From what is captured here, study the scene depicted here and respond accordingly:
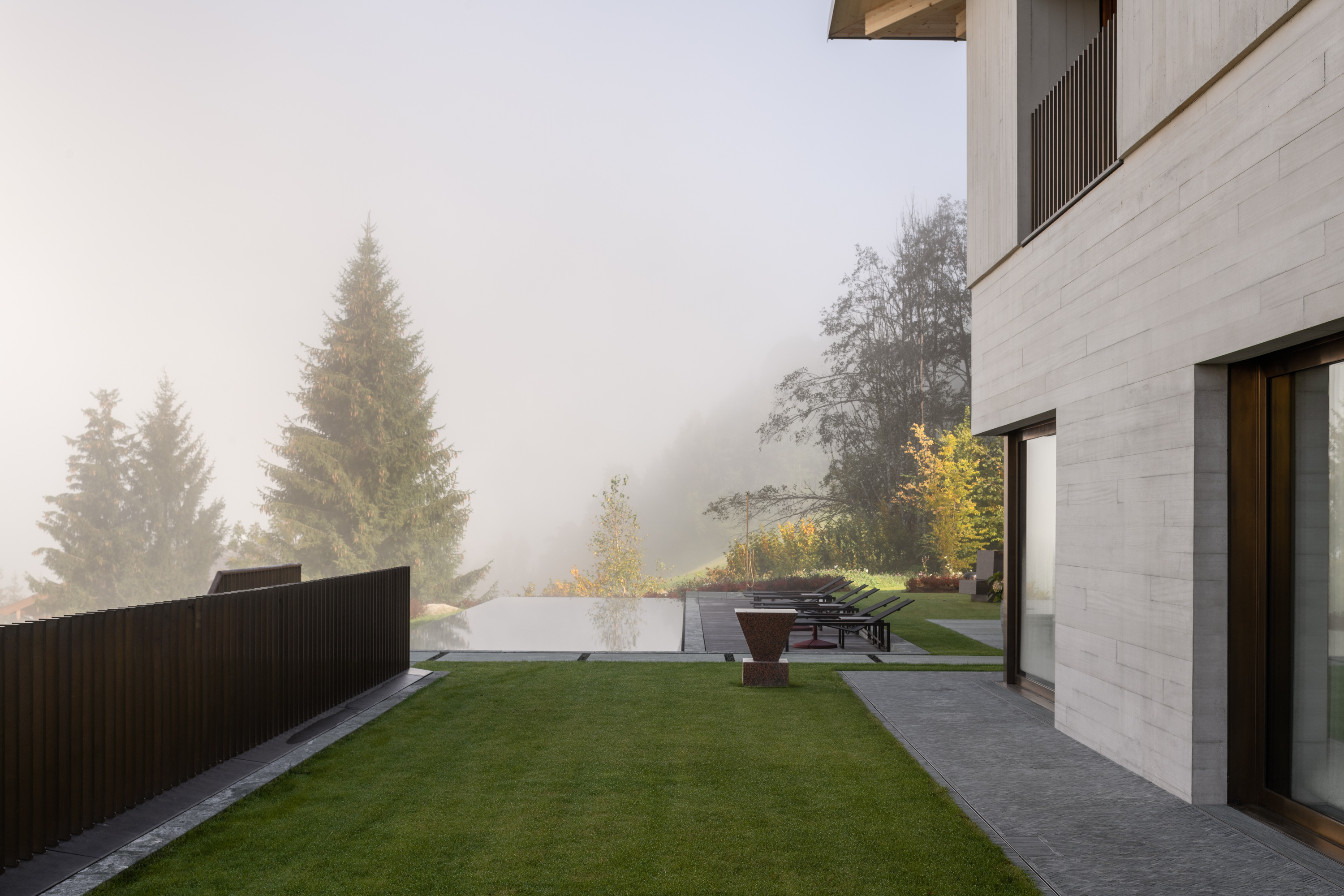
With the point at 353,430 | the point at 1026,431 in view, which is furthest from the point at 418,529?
the point at 1026,431

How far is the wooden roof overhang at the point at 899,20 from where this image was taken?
11336mm

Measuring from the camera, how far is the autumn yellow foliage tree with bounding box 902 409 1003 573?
86.1ft

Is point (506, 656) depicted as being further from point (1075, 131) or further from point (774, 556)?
point (774, 556)

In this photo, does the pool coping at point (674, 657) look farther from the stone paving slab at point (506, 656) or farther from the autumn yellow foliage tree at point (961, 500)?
the autumn yellow foliage tree at point (961, 500)

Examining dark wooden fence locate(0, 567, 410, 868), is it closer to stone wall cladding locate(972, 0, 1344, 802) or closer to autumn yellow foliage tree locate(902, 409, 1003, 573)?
stone wall cladding locate(972, 0, 1344, 802)

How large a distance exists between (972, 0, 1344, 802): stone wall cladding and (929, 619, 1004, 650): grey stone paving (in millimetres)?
6112

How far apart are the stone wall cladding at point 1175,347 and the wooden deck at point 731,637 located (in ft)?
12.3

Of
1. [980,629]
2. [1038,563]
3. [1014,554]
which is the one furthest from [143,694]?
[980,629]

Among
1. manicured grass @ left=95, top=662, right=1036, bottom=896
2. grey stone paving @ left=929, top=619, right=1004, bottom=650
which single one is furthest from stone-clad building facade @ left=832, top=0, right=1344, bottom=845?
grey stone paving @ left=929, top=619, right=1004, bottom=650

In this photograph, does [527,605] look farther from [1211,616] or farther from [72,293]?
[72,293]

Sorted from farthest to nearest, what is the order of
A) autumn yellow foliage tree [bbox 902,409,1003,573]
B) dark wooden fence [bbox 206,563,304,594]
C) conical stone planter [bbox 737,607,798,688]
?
autumn yellow foliage tree [bbox 902,409,1003,573] → conical stone planter [bbox 737,607,798,688] → dark wooden fence [bbox 206,563,304,594]

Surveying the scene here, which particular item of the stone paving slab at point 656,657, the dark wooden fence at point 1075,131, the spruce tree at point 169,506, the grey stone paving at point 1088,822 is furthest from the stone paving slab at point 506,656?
the spruce tree at point 169,506

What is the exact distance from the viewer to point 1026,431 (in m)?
8.75

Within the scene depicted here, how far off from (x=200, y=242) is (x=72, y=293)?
9868 millimetres
